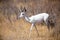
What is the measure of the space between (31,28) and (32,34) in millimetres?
85

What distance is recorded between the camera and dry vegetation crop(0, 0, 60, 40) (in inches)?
96.3

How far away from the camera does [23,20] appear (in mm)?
2498

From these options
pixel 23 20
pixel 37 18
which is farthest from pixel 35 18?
pixel 23 20

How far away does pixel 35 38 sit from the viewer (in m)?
2.46

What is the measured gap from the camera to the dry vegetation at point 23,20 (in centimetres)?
245

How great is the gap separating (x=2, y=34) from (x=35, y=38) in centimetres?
48

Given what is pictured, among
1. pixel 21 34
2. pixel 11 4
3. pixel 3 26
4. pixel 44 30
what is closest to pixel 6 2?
pixel 11 4

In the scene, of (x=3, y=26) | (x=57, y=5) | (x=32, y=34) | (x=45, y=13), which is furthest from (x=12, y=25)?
(x=57, y=5)

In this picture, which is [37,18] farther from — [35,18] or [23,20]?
[23,20]

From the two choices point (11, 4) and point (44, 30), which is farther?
point (11, 4)

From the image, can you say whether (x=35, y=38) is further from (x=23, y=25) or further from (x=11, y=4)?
(x=11, y=4)

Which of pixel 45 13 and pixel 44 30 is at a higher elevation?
pixel 45 13

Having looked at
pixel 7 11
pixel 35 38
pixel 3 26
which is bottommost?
pixel 35 38

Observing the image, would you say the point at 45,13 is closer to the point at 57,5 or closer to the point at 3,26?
the point at 57,5
